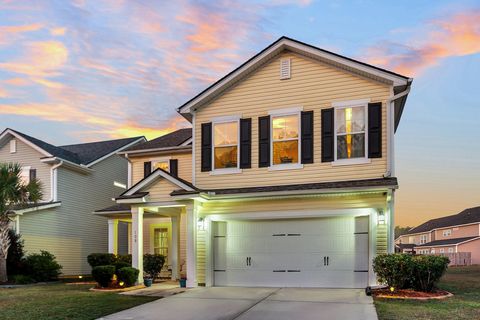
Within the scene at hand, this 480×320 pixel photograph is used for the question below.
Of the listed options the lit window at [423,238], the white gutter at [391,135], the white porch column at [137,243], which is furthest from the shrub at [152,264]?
the lit window at [423,238]

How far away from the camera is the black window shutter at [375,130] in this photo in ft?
47.4

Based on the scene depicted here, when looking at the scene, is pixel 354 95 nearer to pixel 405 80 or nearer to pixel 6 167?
pixel 405 80

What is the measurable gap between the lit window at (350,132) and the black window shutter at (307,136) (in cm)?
85

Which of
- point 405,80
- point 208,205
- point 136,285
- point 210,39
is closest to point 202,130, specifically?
point 208,205

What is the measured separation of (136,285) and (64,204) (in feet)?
31.1

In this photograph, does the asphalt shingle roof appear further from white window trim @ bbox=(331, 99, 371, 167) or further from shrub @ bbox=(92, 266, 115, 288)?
white window trim @ bbox=(331, 99, 371, 167)

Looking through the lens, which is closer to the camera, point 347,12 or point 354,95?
point 354,95

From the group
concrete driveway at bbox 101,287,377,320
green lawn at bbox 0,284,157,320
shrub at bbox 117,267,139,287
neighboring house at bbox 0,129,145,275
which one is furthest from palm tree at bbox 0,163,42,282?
concrete driveway at bbox 101,287,377,320

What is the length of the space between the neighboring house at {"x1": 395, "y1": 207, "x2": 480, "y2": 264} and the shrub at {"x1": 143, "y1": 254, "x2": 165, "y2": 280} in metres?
32.7

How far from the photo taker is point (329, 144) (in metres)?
15.1

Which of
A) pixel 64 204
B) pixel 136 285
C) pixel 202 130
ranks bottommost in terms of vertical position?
pixel 136 285

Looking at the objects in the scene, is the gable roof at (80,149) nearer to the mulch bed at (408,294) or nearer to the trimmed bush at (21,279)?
the trimmed bush at (21,279)

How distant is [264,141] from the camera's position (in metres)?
15.9

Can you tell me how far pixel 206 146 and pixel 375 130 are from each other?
588cm
